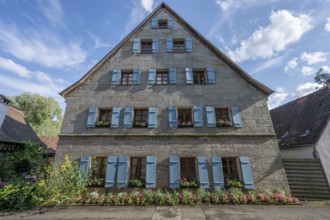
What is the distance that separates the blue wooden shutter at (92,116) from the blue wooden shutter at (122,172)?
8.41ft

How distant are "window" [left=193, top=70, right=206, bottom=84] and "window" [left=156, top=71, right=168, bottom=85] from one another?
1887 mm

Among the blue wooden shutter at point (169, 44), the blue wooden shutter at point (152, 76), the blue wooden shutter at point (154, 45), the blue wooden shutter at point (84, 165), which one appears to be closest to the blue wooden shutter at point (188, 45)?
the blue wooden shutter at point (169, 44)

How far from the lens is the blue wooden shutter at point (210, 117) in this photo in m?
9.05

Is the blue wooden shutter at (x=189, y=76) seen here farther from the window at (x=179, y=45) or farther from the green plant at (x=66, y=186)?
the green plant at (x=66, y=186)

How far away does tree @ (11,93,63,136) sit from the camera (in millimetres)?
26750

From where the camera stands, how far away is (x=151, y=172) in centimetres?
823

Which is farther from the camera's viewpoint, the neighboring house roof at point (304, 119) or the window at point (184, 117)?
the neighboring house roof at point (304, 119)

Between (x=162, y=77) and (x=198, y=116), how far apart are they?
11.5 feet

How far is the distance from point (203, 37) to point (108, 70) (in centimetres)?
668

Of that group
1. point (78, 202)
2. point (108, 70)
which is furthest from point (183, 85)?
point (78, 202)

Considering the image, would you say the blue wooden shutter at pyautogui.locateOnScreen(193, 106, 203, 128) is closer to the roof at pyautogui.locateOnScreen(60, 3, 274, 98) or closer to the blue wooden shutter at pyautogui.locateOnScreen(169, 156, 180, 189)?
the blue wooden shutter at pyautogui.locateOnScreen(169, 156, 180, 189)

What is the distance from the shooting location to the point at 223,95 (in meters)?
9.72

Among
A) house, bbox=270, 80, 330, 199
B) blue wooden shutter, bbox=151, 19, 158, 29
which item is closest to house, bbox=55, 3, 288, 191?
blue wooden shutter, bbox=151, 19, 158, 29

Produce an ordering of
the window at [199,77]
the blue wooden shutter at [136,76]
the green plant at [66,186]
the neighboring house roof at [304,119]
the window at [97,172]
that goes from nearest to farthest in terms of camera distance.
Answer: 1. the green plant at [66,186]
2. the window at [97,172]
3. the neighboring house roof at [304,119]
4. the blue wooden shutter at [136,76]
5. the window at [199,77]
